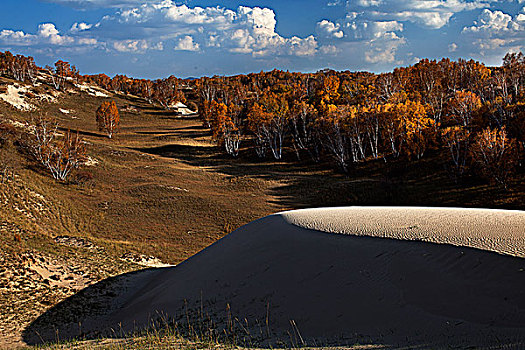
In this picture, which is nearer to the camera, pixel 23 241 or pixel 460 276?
pixel 460 276

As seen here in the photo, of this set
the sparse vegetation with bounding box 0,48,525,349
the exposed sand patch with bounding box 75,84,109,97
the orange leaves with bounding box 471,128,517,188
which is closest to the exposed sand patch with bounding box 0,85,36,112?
the sparse vegetation with bounding box 0,48,525,349

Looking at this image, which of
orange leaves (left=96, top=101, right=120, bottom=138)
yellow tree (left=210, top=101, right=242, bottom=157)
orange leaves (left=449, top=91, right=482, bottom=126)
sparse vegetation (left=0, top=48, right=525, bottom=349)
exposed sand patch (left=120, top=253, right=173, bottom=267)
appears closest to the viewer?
exposed sand patch (left=120, top=253, right=173, bottom=267)

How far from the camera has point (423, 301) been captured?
27.9 ft

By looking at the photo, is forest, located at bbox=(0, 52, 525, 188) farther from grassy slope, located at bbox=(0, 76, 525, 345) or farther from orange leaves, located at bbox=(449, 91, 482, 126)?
grassy slope, located at bbox=(0, 76, 525, 345)

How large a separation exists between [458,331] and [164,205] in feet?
112

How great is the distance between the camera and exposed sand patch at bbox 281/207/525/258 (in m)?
Result: 9.38

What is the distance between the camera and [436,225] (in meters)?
11.2

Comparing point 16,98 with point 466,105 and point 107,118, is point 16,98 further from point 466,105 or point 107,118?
point 466,105

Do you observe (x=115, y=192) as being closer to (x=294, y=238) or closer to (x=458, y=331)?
(x=294, y=238)

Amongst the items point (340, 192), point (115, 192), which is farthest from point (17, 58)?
point (340, 192)

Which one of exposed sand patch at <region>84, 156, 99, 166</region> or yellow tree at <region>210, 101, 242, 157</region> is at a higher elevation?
yellow tree at <region>210, 101, 242, 157</region>

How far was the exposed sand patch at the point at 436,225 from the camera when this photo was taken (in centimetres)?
938

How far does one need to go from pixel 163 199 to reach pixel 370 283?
109ft

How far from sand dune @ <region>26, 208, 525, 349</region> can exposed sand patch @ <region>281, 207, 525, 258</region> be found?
31 millimetres
